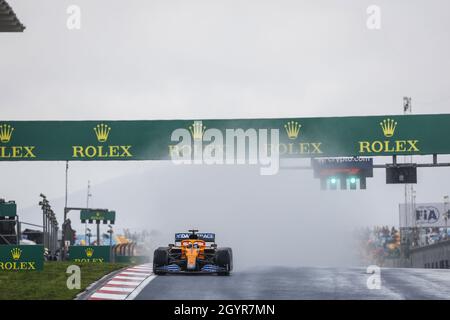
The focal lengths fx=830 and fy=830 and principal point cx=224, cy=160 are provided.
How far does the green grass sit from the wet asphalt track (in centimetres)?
194

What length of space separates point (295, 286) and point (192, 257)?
379 centimetres

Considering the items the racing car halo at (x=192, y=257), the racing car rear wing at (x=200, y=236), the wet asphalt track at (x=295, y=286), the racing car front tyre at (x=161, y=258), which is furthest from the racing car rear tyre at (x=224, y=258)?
the racing car front tyre at (x=161, y=258)

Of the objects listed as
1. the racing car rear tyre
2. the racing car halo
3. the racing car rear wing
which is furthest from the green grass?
the racing car rear tyre

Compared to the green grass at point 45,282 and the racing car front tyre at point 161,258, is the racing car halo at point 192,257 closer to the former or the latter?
the racing car front tyre at point 161,258

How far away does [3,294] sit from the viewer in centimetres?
1981

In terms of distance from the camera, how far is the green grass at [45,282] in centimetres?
1958

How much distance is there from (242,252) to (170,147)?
4048 centimetres

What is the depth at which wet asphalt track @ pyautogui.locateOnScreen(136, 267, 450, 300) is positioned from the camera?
19.5m

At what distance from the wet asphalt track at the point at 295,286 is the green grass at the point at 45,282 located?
1942 mm

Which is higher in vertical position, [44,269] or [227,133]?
[227,133]

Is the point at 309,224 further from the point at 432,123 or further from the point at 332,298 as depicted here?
the point at 332,298

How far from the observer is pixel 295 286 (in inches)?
853
